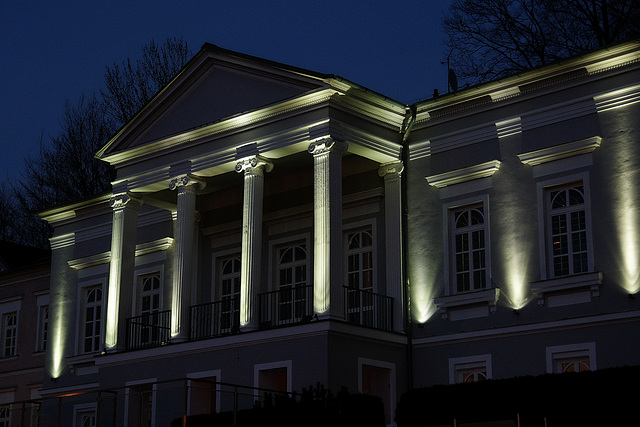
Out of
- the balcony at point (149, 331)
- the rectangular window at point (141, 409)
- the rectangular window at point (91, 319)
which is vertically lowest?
the rectangular window at point (141, 409)

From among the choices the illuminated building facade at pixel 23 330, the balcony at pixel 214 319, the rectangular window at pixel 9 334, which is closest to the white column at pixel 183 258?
the balcony at pixel 214 319

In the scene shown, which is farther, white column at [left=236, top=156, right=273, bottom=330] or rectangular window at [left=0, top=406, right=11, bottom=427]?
rectangular window at [left=0, top=406, right=11, bottom=427]

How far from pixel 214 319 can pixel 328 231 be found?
5401mm

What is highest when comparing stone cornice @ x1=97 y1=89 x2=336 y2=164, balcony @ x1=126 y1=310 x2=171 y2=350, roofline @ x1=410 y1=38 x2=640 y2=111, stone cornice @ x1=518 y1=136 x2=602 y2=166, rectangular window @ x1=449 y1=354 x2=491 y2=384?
roofline @ x1=410 y1=38 x2=640 y2=111

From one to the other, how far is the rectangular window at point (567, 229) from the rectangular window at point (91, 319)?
1361cm

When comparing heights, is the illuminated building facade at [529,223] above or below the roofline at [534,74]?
below

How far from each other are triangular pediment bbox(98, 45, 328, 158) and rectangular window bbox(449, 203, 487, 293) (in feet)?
13.7

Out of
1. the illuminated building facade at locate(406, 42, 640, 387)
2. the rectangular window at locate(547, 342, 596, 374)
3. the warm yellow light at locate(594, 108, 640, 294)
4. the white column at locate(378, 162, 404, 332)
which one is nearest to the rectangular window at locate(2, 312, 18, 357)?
the white column at locate(378, 162, 404, 332)

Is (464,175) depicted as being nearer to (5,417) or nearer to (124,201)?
(124,201)

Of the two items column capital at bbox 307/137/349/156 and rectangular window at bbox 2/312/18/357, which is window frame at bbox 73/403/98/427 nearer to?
rectangular window at bbox 2/312/18/357

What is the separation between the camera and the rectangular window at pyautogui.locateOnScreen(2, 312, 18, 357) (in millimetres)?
32062

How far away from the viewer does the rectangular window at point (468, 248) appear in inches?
818

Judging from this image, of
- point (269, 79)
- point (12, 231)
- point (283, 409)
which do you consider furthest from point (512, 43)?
point (12, 231)

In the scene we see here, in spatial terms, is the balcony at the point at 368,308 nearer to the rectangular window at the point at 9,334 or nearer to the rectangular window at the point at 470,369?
the rectangular window at the point at 470,369
